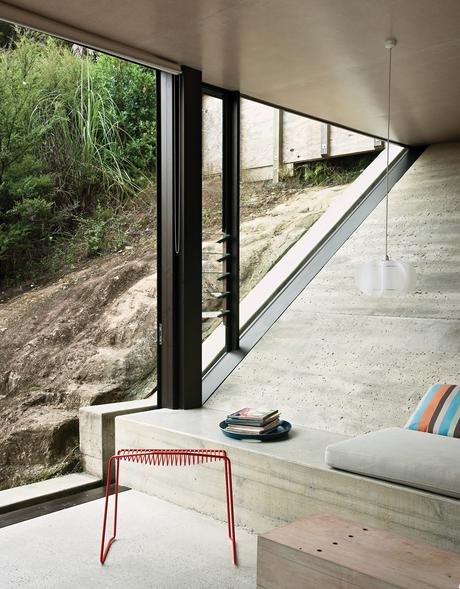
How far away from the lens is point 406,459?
8.72 ft

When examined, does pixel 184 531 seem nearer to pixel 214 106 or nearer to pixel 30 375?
pixel 214 106

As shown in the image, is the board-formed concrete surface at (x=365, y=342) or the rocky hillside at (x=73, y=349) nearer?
the board-formed concrete surface at (x=365, y=342)

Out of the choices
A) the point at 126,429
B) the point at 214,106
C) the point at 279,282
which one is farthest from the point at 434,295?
the point at 126,429

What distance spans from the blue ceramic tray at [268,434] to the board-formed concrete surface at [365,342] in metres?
0.36

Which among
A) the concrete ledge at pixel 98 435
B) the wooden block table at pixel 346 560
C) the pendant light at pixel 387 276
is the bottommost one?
the concrete ledge at pixel 98 435

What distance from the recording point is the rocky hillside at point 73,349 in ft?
17.1

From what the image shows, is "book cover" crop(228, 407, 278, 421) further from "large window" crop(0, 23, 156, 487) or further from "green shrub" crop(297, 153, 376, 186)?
"green shrub" crop(297, 153, 376, 186)

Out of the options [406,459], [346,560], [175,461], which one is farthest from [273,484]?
[346,560]

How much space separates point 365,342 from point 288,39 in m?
2.07

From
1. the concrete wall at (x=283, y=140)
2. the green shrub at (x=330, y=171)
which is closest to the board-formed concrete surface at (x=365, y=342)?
the concrete wall at (x=283, y=140)

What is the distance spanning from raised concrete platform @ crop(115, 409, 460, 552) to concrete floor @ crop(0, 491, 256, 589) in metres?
0.15

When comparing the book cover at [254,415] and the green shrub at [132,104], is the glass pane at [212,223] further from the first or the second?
the green shrub at [132,104]

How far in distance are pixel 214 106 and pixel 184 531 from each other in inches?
111

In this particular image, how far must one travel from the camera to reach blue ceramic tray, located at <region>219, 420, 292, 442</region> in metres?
3.34
